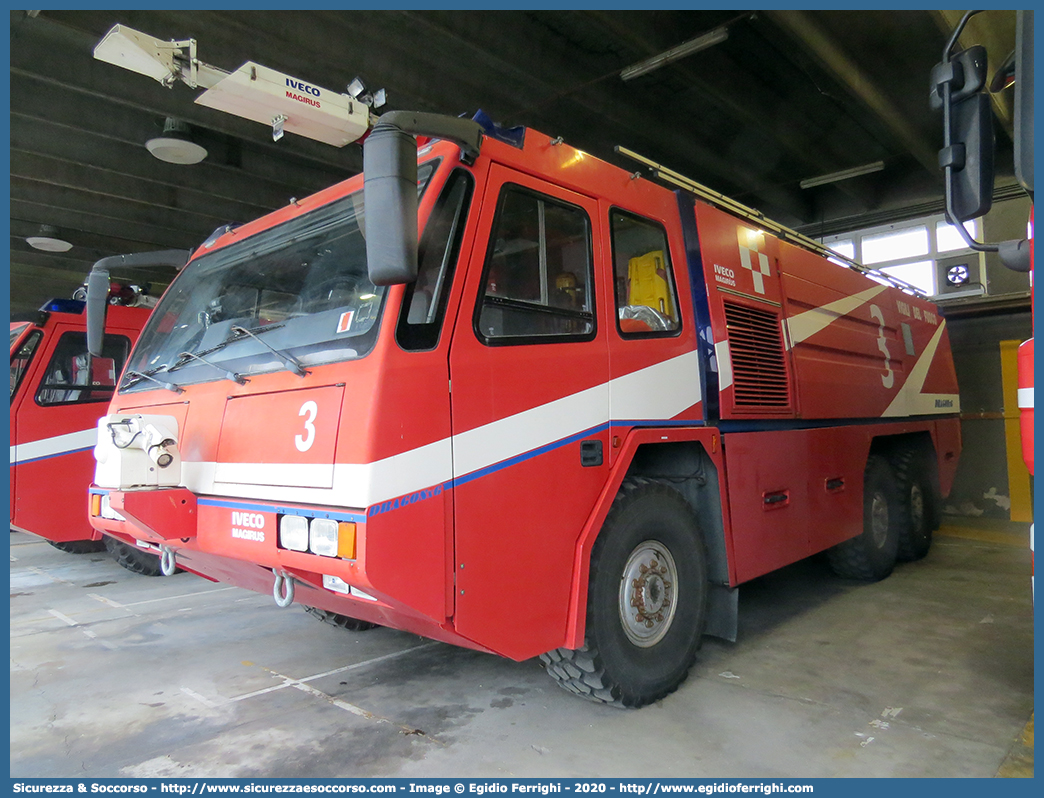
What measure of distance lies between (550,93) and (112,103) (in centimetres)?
473

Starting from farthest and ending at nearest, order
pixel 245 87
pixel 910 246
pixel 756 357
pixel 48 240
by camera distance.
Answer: pixel 48 240
pixel 910 246
pixel 756 357
pixel 245 87

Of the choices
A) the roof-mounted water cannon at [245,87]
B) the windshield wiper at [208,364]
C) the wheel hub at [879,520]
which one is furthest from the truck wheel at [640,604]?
the wheel hub at [879,520]

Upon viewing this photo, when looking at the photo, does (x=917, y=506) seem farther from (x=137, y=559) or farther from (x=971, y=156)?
(x=137, y=559)

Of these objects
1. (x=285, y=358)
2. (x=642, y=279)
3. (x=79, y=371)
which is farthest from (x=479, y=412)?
(x=79, y=371)

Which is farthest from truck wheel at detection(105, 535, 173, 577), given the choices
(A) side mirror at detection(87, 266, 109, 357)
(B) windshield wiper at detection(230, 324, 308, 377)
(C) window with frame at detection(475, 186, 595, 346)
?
(C) window with frame at detection(475, 186, 595, 346)

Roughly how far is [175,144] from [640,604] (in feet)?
23.1

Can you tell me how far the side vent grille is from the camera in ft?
14.0

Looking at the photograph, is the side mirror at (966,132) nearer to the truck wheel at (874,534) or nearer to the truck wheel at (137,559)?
the truck wheel at (874,534)

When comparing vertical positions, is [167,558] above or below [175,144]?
below

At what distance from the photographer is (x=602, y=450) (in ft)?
10.7

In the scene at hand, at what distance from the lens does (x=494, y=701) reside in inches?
140

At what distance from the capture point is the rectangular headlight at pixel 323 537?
2459 mm

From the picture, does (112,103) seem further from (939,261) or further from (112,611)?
(939,261)

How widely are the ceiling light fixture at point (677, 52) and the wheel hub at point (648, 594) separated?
173 inches
